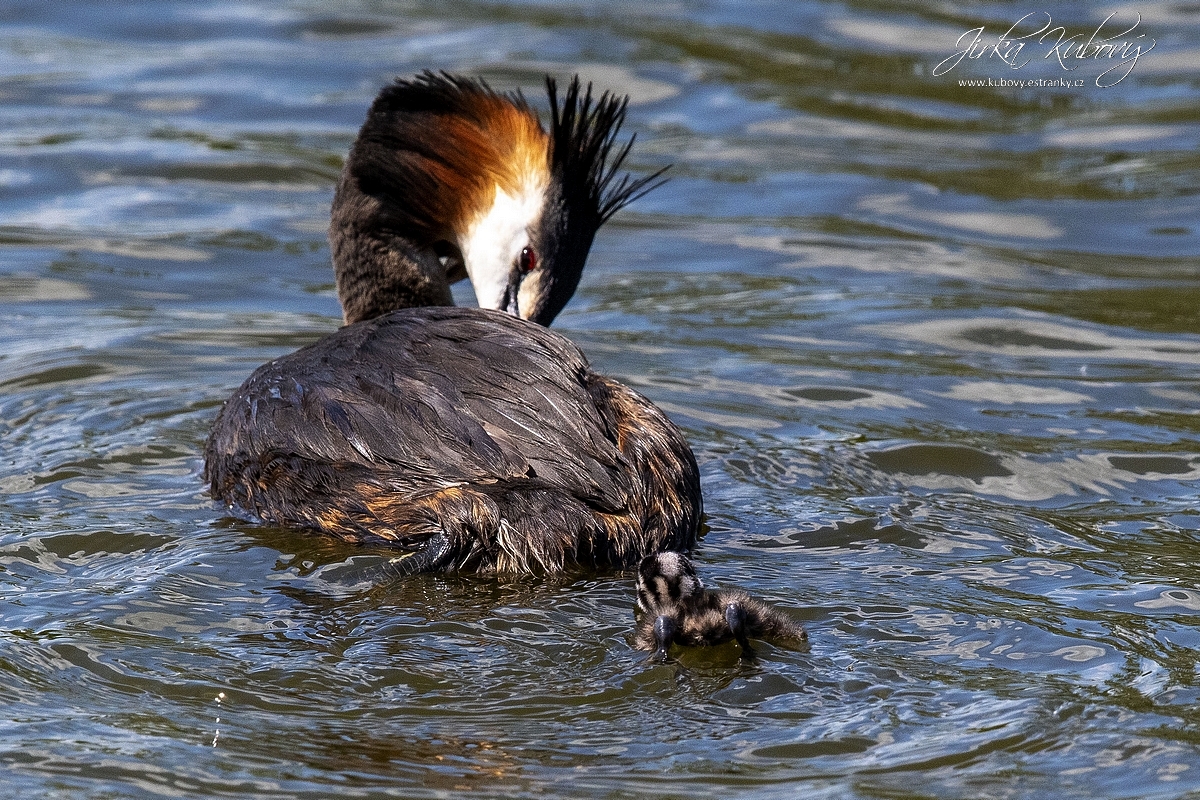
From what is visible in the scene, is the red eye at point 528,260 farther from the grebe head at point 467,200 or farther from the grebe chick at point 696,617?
the grebe chick at point 696,617

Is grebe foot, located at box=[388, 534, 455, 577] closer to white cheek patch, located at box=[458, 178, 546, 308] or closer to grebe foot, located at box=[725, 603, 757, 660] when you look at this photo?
grebe foot, located at box=[725, 603, 757, 660]

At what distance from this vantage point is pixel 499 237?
6.13 m

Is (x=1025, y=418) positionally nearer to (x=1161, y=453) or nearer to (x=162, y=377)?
(x=1161, y=453)

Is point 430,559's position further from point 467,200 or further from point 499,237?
point 467,200

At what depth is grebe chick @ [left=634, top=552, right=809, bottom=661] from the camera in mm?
3889

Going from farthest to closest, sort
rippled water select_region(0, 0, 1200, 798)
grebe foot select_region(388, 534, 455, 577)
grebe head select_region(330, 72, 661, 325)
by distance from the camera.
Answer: grebe head select_region(330, 72, 661, 325) < grebe foot select_region(388, 534, 455, 577) < rippled water select_region(0, 0, 1200, 798)

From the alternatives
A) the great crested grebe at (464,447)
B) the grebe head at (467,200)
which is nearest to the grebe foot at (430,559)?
the great crested grebe at (464,447)

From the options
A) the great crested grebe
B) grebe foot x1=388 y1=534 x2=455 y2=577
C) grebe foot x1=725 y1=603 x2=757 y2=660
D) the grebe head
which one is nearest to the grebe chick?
grebe foot x1=725 y1=603 x2=757 y2=660

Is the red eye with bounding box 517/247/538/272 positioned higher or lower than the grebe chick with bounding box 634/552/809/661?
higher

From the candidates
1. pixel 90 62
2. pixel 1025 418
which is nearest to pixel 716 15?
pixel 90 62

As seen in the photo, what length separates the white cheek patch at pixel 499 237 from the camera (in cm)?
608

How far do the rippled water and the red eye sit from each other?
2.56 feet

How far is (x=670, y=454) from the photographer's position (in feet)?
15.8

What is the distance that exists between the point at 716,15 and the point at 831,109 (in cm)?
210
